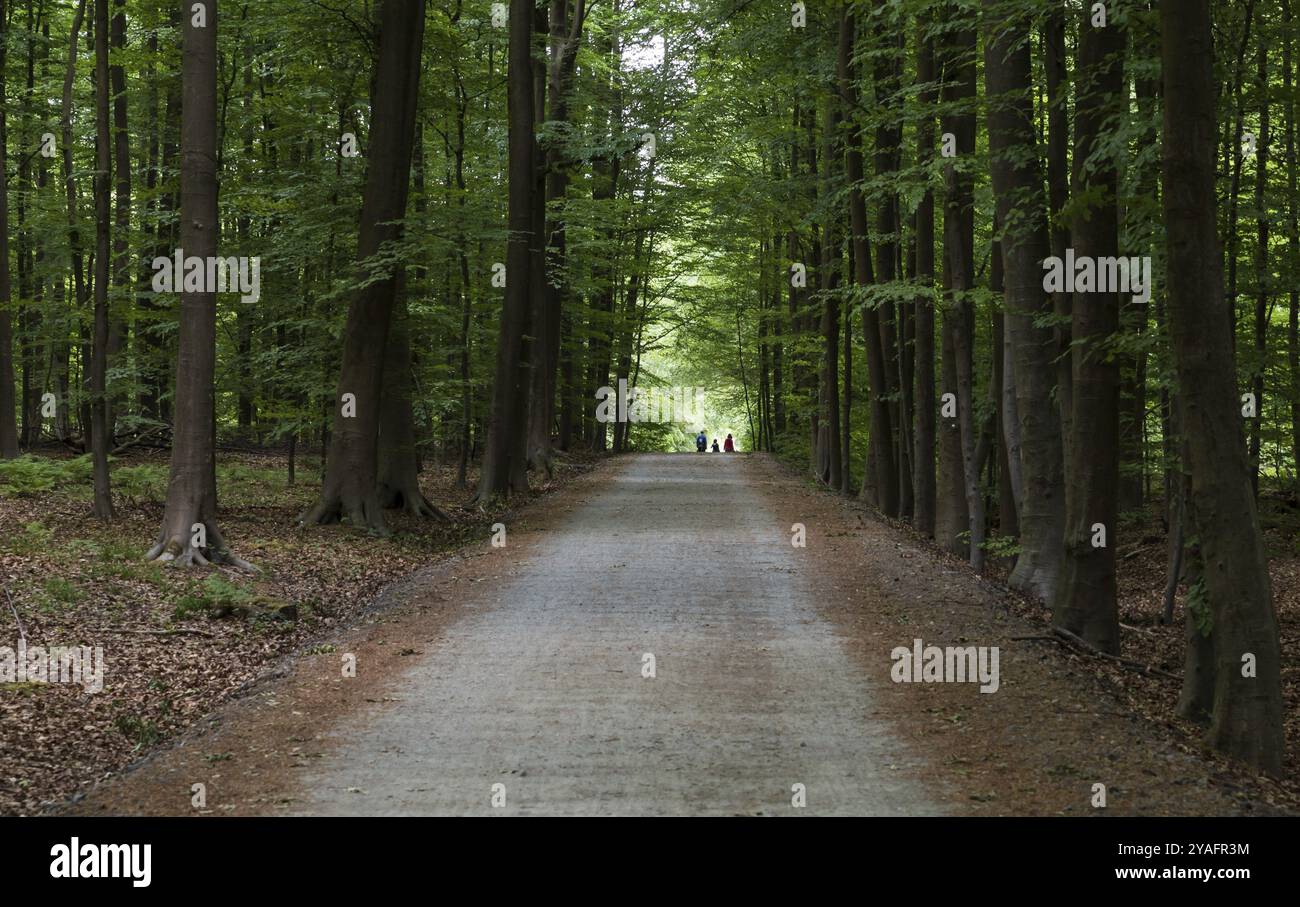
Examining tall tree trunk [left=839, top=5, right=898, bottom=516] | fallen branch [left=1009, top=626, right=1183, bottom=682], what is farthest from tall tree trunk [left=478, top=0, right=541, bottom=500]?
fallen branch [left=1009, top=626, right=1183, bottom=682]

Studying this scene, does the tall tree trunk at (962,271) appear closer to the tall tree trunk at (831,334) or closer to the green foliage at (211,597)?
the tall tree trunk at (831,334)

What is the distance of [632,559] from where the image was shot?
15758mm

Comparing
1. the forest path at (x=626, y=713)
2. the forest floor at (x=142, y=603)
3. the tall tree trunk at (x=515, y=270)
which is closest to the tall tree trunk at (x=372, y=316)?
the forest floor at (x=142, y=603)

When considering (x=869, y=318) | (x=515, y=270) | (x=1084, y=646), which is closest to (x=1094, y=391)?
(x=1084, y=646)

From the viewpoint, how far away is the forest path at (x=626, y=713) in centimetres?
637

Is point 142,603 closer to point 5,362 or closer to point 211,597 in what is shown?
point 211,597

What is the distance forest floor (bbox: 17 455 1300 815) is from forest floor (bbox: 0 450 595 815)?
55 millimetres

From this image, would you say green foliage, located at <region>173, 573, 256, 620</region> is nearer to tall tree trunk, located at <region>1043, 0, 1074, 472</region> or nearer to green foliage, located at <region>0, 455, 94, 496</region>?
green foliage, located at <region>0, 455, 94, 496</region>

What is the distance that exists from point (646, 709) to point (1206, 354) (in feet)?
14.6

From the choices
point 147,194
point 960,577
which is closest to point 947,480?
point 960,577

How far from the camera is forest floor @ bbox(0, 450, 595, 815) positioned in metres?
7.61

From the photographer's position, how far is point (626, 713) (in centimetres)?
819

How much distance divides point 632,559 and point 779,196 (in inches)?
419

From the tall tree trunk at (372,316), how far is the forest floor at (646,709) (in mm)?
2202
